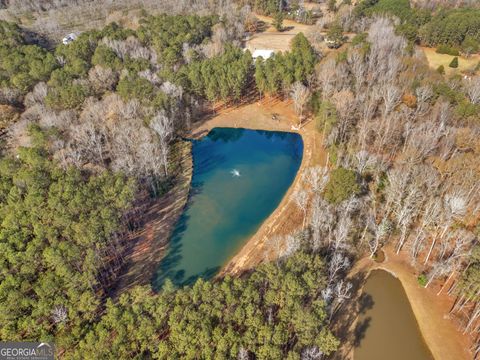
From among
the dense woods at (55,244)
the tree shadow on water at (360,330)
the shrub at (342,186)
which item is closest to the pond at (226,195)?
the dense woods at (55,244)

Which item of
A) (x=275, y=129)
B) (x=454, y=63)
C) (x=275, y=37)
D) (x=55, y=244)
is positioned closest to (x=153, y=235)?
(x=55, y=244)

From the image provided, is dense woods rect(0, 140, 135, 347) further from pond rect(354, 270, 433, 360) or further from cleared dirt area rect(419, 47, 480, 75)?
cleared dirt area rect(419, 47, 480, 75)

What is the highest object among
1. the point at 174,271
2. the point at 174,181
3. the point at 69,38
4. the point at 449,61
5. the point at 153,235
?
the point at 69,38

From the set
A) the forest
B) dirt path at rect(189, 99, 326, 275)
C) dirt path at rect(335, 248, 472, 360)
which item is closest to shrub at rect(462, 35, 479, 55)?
the forest

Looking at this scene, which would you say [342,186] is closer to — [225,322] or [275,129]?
[225,322]

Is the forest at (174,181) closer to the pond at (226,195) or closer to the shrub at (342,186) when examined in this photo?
the shrub at (342,186)

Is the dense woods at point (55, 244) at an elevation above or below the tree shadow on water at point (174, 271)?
above
